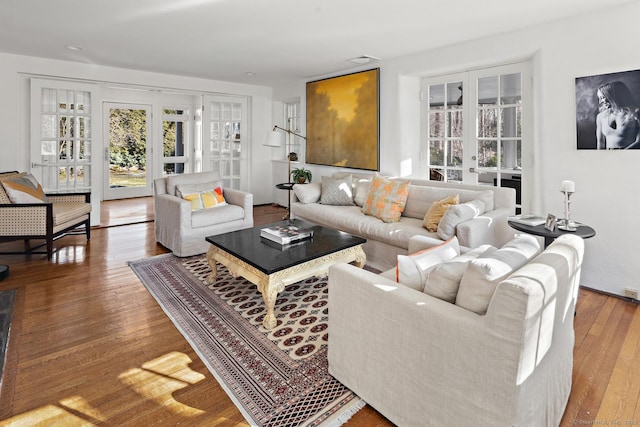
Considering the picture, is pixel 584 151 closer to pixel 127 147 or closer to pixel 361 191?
pixel 361 191

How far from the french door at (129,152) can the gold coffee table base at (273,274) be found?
20.8ft

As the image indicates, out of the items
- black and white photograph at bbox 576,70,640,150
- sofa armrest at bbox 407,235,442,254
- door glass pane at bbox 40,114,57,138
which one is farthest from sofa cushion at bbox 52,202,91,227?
black and white photograph at bbox 576,70,640,150

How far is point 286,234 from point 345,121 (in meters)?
3.01

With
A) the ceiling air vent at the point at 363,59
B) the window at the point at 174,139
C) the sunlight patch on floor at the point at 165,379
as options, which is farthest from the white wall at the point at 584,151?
the window at the point at 174,139

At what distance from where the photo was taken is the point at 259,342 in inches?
92.6

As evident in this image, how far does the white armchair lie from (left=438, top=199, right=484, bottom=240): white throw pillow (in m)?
2.41

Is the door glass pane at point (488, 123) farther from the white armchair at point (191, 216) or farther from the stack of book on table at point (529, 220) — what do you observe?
the white armchair at point (191, 216)

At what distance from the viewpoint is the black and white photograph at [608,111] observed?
2908mm

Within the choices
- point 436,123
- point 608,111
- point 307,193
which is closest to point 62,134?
point 307,193

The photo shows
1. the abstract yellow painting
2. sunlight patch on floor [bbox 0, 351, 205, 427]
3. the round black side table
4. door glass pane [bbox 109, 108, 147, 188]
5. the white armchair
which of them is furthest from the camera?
door glass pane [bbox 109, 108, 147, 188]

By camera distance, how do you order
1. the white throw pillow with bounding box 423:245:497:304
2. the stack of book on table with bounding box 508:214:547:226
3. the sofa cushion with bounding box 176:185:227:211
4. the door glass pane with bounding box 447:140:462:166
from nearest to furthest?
the white throw pillow with bounding box 423:245:497:304
the stack of book on table with bounding box 508:214:547:226
the sofa cushion with bounding box 176:185:227:211
the door glass pane with bounding box 447:140:462:166

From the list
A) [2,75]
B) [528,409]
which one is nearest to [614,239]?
[528,409]

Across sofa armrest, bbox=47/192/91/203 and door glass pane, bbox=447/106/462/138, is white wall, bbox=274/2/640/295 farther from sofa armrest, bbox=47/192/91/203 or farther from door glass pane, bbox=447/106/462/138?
sofa armrest, bbox=47/192/91/203

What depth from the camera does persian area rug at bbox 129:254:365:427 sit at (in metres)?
1.77
